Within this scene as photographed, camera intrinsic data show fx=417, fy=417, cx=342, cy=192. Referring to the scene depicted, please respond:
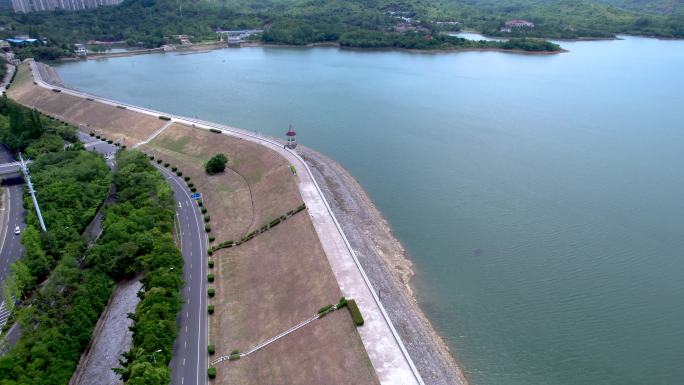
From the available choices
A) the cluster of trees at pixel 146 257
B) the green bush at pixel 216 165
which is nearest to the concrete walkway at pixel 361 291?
the green bush at pixel 216 165

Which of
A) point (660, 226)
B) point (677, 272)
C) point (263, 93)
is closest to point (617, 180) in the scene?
point (660, 226)

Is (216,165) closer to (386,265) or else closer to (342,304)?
(386,265)

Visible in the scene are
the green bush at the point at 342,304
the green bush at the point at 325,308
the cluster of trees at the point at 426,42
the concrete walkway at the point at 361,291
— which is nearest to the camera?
the concrete walkway at the point at 361,291

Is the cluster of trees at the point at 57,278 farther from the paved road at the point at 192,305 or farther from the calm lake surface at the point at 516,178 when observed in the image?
the calm lake surface at the point at 516,178

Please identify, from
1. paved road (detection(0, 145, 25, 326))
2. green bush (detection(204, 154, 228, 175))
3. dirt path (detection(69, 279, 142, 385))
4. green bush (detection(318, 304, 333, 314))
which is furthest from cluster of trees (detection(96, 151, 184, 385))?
green bush (detection(318, 304, 333, 314))

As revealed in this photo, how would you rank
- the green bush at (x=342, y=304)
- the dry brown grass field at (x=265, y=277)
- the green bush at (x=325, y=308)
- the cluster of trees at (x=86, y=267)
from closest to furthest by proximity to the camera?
the cluster of trees at (x=86, y=267) < the dry brown grass field at (x=265, y=277) < the green bush at (x=342, y=304) < the green bush at (x=325, y=308)

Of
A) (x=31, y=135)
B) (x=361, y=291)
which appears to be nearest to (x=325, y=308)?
(x=361, y=291)

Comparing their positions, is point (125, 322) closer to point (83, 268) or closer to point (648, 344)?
point (83, 268)
